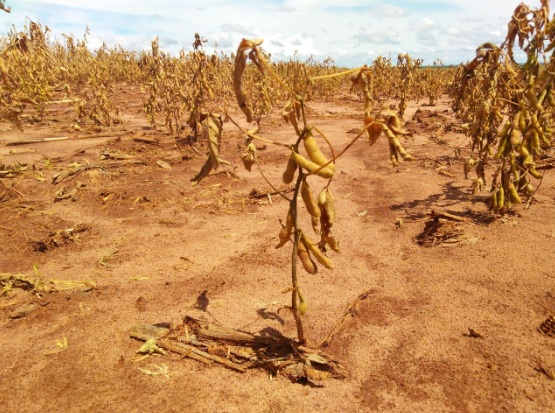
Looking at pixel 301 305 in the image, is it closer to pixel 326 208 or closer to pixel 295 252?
pixel 295 252

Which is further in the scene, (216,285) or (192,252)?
(192,252)

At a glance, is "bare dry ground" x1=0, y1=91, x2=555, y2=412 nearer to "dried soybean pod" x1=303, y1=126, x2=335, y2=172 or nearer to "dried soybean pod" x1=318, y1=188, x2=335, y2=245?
"dried soybean pod" x1=318, y1=188, x2=335, y2=245

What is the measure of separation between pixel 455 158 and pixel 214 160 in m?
5.96

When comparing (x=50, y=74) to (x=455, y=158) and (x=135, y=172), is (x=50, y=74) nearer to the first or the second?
(x=135, y=172)

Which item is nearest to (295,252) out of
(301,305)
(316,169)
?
(301,305)

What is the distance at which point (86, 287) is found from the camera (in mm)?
3193

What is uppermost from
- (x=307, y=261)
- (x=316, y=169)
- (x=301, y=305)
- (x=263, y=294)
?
(x=316, y=169)

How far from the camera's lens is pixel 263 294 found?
308 centimetres

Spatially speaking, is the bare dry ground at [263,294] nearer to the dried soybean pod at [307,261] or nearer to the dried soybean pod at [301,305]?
the dried soybean pod at [301,305]

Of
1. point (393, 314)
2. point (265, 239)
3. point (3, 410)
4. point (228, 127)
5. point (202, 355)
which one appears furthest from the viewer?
point (228, 127)

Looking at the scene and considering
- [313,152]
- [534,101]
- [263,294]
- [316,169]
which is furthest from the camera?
[534,101]

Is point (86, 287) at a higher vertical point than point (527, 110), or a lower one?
lower

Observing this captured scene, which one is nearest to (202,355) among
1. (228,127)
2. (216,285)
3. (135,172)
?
(216,285)

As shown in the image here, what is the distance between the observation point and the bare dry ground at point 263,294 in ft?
6.85
